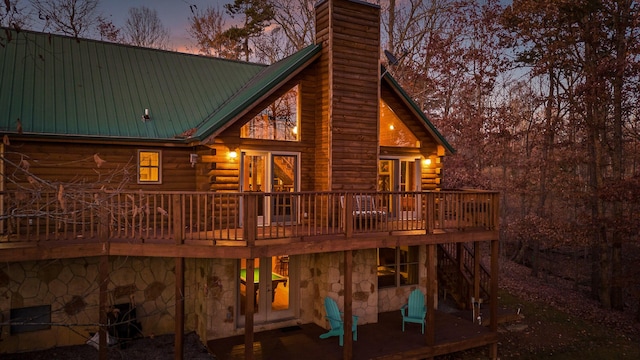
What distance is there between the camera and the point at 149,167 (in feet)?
41.7

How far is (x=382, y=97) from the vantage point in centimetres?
1440

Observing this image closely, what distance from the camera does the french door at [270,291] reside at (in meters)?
12.6

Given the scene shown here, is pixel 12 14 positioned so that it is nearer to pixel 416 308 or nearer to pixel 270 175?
pixel 270 175

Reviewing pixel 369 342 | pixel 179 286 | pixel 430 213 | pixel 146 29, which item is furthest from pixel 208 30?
pixel 369 342

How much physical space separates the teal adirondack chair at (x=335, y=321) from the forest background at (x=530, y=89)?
11969mm

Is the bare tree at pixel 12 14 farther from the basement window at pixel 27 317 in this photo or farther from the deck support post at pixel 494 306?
the deck support post at pixel 494 306

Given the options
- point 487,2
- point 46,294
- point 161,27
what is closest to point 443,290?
point 46,294

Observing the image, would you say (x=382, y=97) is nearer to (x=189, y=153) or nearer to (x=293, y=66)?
(x=293, y=66)

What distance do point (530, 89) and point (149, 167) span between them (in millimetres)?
23011

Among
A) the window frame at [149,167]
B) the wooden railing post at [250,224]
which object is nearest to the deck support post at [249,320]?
the wooden railing post at [250,224]

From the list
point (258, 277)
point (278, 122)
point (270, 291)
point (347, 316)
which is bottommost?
point (347, 316)

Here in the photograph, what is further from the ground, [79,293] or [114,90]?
[114,90]

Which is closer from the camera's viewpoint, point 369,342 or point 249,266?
point 249,266

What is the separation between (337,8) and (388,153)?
4.85 m
